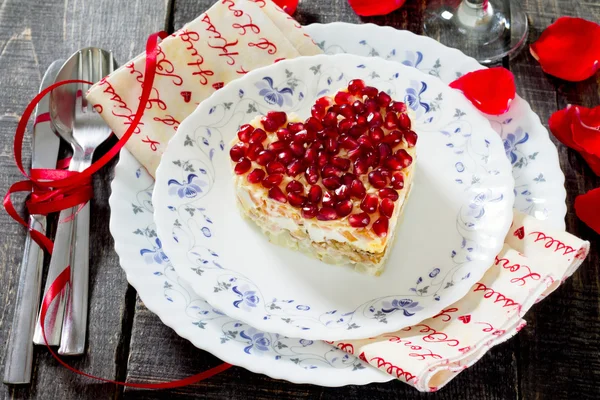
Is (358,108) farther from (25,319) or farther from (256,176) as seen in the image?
(25,319)

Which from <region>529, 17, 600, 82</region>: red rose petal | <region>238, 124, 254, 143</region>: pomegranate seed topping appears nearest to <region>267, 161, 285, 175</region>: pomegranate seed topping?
<region>238, 124, 254, 143</region>: pomegranate seed topping

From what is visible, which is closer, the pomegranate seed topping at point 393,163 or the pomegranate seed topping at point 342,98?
the pomegranate seed topping at point 393,163

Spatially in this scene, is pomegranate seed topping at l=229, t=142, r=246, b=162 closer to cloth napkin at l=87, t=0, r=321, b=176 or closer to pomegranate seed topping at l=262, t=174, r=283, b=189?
pomegranate seed topping at l=262, t=174, r=283, b=189

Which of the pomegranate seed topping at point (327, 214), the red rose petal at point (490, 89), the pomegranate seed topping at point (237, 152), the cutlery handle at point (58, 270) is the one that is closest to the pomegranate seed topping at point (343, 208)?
the pomegranate seed topping at point (327, 214)

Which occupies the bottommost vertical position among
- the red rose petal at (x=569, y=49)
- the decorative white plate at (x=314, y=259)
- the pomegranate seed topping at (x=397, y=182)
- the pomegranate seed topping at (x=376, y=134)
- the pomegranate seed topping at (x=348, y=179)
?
the decorative white plate at (x=314, y=259)

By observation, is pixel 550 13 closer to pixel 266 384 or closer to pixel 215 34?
pixel 215 34

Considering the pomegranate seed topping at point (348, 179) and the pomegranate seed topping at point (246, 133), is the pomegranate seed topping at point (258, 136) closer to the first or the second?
the pomegranate seed topping at point (246, 133)
